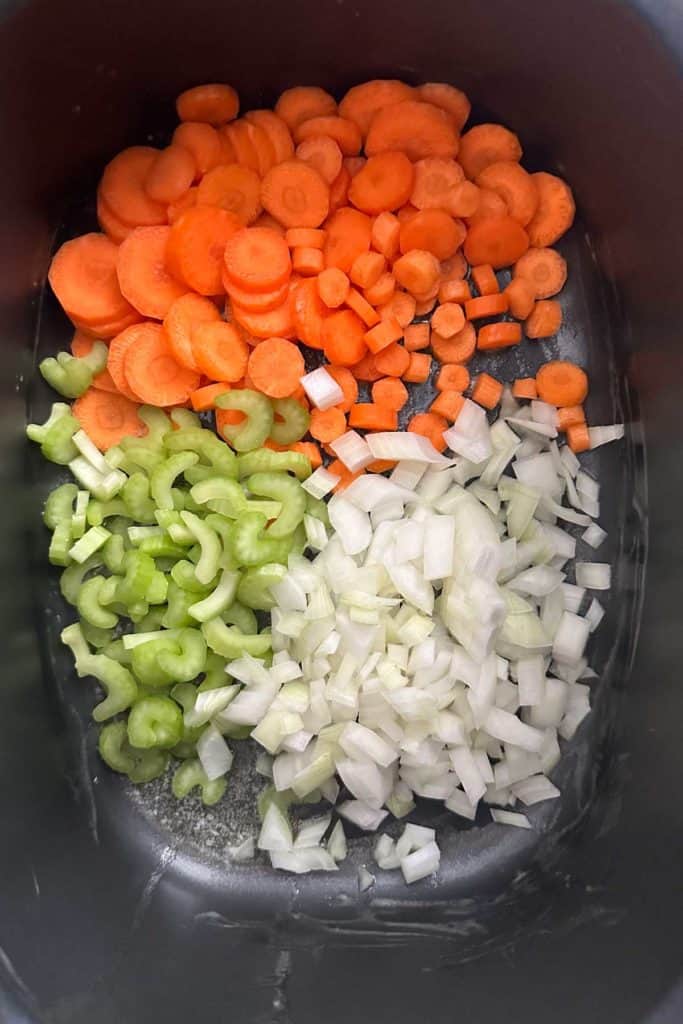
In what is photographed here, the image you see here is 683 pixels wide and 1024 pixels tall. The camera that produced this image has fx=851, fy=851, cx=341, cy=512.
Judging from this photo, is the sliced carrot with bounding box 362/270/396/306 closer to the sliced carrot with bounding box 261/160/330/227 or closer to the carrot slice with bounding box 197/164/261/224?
the sliced carrot with bounding box 261/160/330/227

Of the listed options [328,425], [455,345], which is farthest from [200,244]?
[455,345]

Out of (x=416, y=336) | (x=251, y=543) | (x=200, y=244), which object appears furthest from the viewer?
(x=416, y=336)

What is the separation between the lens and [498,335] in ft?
5.89

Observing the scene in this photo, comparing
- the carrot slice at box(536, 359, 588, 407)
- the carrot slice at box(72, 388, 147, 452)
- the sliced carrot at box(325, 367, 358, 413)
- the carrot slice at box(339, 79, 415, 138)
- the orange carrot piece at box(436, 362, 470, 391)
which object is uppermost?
the carrot slice at box(339, 79, 415, 138)

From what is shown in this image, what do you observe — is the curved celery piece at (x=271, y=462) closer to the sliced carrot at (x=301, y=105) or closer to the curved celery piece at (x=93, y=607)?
the curved celery piece at (x=93, y=607)

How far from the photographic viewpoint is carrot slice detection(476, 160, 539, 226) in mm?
1784

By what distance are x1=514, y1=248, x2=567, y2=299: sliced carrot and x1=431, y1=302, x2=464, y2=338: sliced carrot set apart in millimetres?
186

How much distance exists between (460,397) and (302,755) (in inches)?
31.3

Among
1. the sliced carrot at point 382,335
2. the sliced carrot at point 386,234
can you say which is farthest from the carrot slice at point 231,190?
the sliced carrot at point 382,335

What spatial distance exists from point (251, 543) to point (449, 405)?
519 mm

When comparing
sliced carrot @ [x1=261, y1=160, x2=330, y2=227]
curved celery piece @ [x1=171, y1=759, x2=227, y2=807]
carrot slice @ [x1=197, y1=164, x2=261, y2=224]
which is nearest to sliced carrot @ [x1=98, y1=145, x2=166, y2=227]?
carrot slice @ [x1=197, y1=164, x2=261, y2=224]

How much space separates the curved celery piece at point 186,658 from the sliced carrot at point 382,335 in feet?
2.20

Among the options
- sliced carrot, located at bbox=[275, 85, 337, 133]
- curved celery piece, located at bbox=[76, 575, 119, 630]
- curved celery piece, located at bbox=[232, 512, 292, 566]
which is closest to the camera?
curved celery piece, located at bbox=[232, 512, 292, 566]

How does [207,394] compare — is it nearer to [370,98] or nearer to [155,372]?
[155,372]
